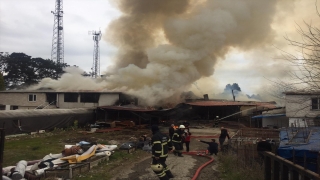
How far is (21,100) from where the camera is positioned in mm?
30234

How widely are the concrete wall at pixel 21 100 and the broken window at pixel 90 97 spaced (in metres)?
4.08

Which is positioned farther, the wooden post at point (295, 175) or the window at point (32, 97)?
the window at point (32, 97)

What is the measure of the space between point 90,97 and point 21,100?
7.58m

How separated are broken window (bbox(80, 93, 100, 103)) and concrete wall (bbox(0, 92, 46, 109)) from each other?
161 inches

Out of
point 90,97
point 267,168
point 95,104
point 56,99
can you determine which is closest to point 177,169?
point 267,168

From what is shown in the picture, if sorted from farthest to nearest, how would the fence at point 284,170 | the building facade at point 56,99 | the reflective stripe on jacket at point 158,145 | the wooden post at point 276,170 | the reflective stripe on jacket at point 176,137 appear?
the building facade at point 56,99 < the reflective stripe on jacket at point 176,137 < the reflective stripe on jacket at point 158,145 < the wooden post at point 276,170 < the fence at point 284,170

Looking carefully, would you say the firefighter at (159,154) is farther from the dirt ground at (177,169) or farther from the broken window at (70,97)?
the broken window at (70,97)

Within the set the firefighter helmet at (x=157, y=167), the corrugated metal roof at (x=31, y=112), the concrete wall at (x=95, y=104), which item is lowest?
the firefighter helmet at (x=157, y=167)

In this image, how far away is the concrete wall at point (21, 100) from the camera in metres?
29.6

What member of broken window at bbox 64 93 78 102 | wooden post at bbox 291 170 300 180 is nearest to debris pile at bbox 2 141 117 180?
wooden post at bbox 291 170 300 180

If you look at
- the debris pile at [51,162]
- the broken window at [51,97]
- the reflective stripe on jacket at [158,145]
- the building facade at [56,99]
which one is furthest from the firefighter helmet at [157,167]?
the broken window at [51,97]

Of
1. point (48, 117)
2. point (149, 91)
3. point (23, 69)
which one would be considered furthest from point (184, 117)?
point (23, 69)

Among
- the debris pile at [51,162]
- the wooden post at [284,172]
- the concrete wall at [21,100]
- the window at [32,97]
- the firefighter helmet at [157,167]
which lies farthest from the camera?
the window at [32,97]

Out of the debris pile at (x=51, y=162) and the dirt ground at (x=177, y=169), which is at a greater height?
the debris pile at (x=51, y=162)
